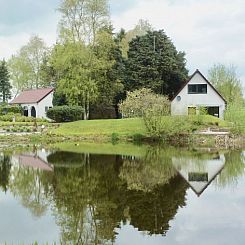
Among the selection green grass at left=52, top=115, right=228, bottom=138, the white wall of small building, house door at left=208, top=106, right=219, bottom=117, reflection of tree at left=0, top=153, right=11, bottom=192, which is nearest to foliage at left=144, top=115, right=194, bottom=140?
green grass at left=52, top=115, right=228, bottom=138

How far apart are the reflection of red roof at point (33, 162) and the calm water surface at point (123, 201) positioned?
0.18 ft

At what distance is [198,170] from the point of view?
60.7 feet

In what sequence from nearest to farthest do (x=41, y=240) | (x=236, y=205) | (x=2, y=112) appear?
(x=41, y=240) → (x=236, y=205) → (x=2, y=112)

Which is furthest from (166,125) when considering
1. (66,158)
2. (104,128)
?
(66,158)

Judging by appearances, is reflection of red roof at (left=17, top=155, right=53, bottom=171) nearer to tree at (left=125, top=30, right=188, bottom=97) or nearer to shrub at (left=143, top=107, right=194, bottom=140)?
shrub at (left=143, top=107, right=194, bottom=140)

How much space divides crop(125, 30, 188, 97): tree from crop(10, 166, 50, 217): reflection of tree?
90.8 ft

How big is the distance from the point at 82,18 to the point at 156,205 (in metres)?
36.3

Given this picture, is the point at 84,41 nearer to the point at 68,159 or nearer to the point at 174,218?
the point at 68,159

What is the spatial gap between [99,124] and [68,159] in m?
16.6

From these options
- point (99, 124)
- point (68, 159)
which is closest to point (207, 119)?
point (99, 124)

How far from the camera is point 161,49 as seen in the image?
1841 inches

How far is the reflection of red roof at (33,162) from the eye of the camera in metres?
19.9

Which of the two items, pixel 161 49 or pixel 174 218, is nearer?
pixel 174 218

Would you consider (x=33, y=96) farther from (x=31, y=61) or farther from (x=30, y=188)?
(x=30, y=188)
